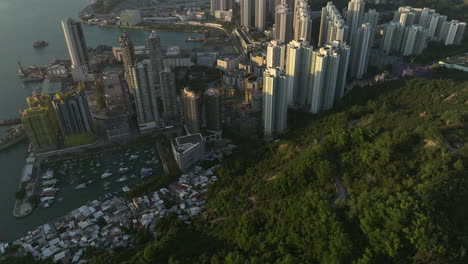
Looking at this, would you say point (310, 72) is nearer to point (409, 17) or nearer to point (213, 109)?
point (213, 109)

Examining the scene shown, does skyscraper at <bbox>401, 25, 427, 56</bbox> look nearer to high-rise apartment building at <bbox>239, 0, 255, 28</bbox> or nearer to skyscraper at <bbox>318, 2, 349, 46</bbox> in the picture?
skyscraper at <bbox>318, 2, 349, 46</bbox>

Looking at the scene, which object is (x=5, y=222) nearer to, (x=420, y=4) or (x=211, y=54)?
(x=211, y=54)

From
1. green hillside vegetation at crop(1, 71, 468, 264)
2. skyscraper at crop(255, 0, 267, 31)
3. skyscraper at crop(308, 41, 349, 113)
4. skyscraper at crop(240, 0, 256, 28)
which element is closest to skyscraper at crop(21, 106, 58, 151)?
green hillside vegetation at crop(1, 71, 468, 264)

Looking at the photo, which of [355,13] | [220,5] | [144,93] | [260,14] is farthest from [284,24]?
[144,93]

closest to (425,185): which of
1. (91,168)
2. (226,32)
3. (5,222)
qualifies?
(91,168)

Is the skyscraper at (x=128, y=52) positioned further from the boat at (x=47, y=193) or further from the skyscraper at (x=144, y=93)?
the boat at (x=47, y=193)

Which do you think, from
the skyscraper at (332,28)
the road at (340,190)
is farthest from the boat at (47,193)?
the skyscraper at (332,28)
